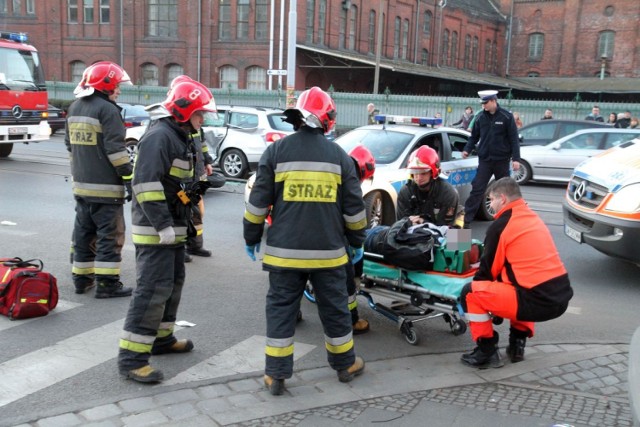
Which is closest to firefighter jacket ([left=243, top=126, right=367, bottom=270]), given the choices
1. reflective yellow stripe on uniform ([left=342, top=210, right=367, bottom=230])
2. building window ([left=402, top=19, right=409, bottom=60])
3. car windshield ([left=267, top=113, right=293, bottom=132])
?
reflective yellow stripe on uniform ([left=342, top=210, right=367, bottom=230])

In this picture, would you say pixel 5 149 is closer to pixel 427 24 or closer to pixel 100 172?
pixel 100 172

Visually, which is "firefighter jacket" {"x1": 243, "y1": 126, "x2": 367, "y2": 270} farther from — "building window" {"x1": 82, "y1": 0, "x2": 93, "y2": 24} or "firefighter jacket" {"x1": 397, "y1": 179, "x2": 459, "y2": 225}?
"building window" {"x1": 82, "y1": 0, "x2": 93, "y2": 24}

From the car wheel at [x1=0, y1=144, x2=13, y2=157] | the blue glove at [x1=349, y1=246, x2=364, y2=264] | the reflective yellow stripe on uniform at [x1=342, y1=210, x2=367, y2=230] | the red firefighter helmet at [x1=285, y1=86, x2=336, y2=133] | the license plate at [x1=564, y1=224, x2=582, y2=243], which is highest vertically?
the red firefighter helmet at [x1=285, y1=86, x2=336, y2=133]

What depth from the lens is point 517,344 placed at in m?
5.14

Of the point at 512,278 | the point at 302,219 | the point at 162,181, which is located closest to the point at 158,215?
the point at 162,181

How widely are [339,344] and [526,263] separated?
1439 mm

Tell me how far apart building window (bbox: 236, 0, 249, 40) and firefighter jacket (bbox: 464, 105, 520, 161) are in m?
32.8

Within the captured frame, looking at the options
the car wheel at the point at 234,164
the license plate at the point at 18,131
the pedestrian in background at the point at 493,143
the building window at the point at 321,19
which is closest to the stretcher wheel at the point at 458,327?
the pedestrian in background at the point at 493,143

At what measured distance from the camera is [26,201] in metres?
11.3

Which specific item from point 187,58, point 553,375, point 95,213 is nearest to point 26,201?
point 95,213

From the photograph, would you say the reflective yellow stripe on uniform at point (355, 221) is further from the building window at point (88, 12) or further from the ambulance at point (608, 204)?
the building window at point (88, 12)

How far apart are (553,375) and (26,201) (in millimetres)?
9321

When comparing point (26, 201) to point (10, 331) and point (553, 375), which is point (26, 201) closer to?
point (10, 331)

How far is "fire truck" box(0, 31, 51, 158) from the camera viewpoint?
16.6 metres
